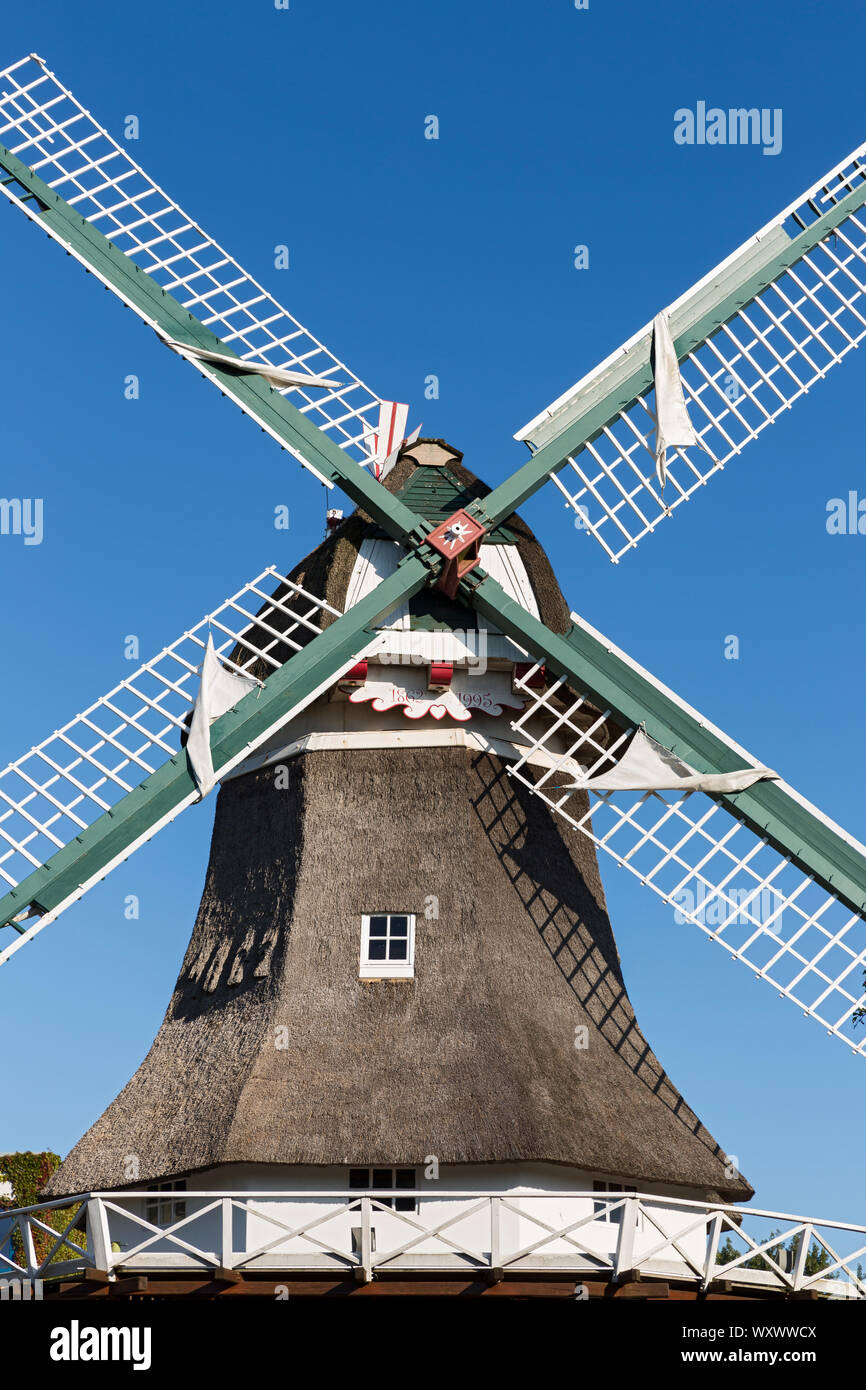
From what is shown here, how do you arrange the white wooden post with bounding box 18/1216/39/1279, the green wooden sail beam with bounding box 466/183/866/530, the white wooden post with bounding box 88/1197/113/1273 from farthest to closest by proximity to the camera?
the green wooden sail beam with bounding box 466/183/866/530, the white wooden post with bounding box 18/1216/39/1279, the white wooden post with bounding box 88/1197/113/1273

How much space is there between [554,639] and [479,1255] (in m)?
4.74

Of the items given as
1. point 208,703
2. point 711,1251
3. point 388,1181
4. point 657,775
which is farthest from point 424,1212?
point 208,703

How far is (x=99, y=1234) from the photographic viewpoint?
10.4 meters

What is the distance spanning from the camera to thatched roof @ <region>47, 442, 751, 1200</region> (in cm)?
1121

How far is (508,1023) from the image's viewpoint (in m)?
11.8

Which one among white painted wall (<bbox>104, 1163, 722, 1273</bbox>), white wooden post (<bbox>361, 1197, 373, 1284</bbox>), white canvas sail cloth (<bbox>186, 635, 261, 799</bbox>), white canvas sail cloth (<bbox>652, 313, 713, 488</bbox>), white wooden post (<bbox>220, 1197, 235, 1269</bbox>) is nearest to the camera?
white wooden post (<bbox>361, 1197, 373, 1284</bbox>)

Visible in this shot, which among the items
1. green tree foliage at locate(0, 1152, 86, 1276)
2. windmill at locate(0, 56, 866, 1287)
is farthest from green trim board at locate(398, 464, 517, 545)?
green tree foliage at locate(0, 1152, 86, 1276)

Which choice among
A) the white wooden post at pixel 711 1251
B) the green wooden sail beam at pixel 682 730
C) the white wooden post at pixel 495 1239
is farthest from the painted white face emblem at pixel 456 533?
the white wooden post at pixel 711 1251

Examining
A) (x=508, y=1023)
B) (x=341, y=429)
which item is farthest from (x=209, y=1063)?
(x=341, y=429)

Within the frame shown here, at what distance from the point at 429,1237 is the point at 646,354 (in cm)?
729

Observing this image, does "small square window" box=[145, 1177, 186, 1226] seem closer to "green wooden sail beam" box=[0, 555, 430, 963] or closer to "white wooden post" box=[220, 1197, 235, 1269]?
"white wooden post" box=[220, 1197, 235, 1269]

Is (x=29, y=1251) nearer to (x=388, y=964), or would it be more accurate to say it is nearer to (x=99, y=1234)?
(x=99, y=1234)

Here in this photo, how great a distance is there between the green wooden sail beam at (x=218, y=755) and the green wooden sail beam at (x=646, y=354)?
3.60ft

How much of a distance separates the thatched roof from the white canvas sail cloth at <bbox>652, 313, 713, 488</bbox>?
4.54 ft
